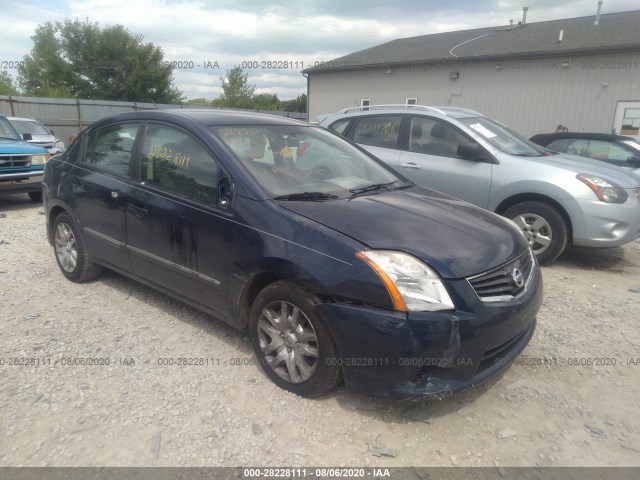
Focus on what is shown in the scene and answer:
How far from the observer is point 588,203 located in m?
5.04

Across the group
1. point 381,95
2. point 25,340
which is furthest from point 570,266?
point 381,95

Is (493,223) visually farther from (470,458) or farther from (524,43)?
(524,43)

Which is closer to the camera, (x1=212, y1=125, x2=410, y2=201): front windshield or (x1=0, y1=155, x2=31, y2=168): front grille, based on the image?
(x1=212, y1=125, x2=410, y2=201): front windshield

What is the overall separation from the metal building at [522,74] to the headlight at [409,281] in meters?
15.6

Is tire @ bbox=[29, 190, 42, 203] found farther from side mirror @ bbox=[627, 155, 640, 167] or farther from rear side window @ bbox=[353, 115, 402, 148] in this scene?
side mirror @ bbox=[627, 155, 640, 167]

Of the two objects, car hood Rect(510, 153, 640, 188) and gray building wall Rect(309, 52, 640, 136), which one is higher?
gray building wall Rect(309, 52, 640, 136)

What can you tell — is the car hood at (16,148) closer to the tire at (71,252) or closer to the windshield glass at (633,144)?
the tire at (71,252)

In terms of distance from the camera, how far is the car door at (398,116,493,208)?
564 centimetres

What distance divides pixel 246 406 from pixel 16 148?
7.92m

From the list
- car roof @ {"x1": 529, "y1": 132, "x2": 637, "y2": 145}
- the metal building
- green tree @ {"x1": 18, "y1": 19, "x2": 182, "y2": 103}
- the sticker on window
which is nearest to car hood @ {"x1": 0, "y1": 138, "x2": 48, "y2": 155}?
the sticker on window

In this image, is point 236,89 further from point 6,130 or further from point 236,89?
point 6,130

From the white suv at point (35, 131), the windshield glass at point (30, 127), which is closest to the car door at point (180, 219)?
the white suv at point (35, 131)

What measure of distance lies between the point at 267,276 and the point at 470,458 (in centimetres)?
152

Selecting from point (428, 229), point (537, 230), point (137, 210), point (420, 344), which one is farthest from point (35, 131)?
point (420, 344)
